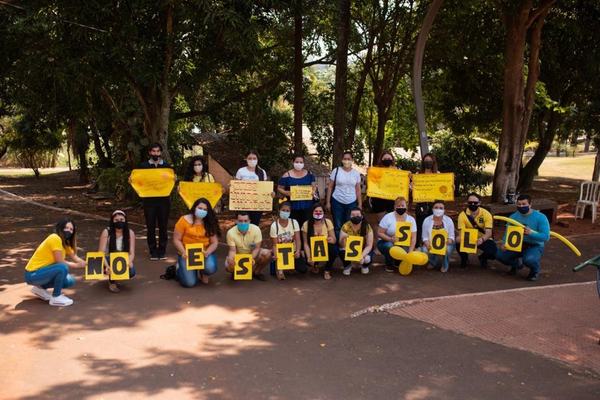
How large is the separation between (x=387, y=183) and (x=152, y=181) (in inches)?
151

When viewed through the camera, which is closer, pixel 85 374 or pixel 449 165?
pixel 85 374

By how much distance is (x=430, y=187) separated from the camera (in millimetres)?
9641

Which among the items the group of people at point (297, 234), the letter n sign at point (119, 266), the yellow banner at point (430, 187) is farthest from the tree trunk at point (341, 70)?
the letter n sign at point (119, 266)

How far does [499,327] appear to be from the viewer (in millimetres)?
6516

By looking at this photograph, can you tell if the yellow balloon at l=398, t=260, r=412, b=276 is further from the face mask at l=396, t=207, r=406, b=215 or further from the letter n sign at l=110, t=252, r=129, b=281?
the letter n sign at l=110, t=252, r=129, b=281

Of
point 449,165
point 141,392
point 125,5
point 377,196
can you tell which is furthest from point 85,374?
point 449,165

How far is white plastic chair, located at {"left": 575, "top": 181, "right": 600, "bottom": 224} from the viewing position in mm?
13688

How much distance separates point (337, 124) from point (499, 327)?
7426 millimetres

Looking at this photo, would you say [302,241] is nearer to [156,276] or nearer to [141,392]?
[156,276]

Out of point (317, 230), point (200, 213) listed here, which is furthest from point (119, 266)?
point (317, 230)

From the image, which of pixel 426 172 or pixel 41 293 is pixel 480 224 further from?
pixel 41 293

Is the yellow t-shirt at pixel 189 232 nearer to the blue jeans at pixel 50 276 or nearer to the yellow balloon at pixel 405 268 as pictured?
the blue jeans at pixel 50 276

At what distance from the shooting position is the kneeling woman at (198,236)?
794 cm

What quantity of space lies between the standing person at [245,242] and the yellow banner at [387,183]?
Answer: 95.9 inches
